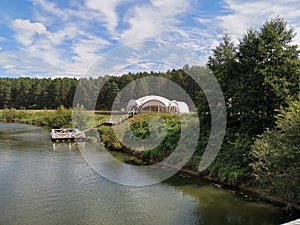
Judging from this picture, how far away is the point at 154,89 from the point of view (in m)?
46.6

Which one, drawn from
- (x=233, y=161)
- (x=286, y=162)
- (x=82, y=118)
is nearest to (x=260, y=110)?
(x=233, y=161)

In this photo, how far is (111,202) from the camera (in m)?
12.8

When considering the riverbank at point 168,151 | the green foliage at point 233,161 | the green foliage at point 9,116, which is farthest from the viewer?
the green foliage at point 9,116

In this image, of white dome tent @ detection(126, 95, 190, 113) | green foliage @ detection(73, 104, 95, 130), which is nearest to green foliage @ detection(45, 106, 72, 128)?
green foliage @ detection(73, 104, 95, 130)

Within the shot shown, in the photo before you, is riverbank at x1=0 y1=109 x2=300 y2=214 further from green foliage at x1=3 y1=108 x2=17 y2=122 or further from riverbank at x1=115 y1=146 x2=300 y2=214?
green foliage at x1=3 y1=108 x2=17 y2=122

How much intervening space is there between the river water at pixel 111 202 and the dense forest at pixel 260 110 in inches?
54.9

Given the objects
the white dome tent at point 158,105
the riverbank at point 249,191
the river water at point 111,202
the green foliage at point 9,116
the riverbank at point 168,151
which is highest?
the white dome tent at point 158,105

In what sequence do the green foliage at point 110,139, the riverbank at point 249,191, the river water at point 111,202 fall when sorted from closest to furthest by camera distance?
the river water at point 111,202 → the riverbank at point 249,191 → the green foliage at point 110,139

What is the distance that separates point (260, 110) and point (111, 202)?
417 inches

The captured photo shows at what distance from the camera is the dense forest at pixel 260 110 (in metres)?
10.9

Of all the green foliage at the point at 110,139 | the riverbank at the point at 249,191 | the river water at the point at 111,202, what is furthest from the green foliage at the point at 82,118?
the riverbank at the point at 249,191

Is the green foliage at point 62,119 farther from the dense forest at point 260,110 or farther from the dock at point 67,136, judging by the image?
the dense forest at point 260,110

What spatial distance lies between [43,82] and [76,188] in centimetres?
7132

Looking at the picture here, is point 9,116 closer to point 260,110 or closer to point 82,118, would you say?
point 82,118
